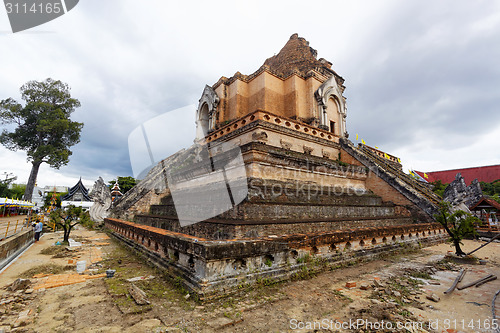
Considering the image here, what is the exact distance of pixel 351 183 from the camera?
11.1m

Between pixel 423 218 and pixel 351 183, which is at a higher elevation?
pixel 351 183

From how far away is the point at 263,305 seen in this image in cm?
329

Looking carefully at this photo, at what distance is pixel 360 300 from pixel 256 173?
489 cm

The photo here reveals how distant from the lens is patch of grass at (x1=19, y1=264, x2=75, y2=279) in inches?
196

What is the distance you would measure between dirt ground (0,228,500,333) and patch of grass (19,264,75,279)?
38mm

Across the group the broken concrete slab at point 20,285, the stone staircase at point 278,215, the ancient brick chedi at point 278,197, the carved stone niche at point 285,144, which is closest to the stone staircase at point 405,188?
the ancient brick chedi at point 278,197

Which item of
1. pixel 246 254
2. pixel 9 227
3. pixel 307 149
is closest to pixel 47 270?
pixel 246 254

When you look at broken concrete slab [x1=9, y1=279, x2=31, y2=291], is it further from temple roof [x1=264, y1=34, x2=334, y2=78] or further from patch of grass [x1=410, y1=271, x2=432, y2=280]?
temple roof [x1=264, y1=34, x2=334, y2=78]

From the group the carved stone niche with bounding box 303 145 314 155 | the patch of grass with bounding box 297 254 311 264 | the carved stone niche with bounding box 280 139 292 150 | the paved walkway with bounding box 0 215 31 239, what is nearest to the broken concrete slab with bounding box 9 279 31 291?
the paved walkway with bounding box 0 215 31 239

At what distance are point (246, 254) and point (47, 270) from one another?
15.7ft

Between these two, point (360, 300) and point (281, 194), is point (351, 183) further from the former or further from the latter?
point (360, 300)

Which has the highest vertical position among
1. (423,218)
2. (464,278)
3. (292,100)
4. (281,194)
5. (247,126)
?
(292,100)

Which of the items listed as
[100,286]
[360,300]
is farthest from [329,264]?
[100,286]

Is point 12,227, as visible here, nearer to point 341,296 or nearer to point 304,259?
→ point 304,259
